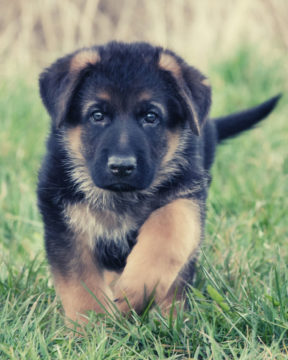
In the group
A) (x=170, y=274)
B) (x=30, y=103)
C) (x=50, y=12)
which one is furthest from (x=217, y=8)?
(x=170, y=274)

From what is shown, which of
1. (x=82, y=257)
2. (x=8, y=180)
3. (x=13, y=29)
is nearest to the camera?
(x=82, y=257)

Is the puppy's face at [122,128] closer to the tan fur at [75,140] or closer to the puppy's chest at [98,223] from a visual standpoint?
the tan fur at [75,140]

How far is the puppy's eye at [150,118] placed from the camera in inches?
108

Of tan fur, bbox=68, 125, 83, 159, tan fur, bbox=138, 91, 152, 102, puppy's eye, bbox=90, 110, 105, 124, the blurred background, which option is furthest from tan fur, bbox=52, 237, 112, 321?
the blurred background

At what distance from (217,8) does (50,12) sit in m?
1.87

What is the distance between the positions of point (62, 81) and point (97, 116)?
8.7 inches

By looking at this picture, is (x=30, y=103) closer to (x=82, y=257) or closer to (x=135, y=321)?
(x=82, y=257)

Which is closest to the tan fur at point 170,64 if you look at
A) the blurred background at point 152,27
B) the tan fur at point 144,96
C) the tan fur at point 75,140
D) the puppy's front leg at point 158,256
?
the tan fur at point 144,96

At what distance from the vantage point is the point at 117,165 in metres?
2.47

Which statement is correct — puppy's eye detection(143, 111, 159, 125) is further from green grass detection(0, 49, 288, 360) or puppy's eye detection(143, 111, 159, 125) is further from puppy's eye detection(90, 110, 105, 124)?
green grass detection(0, 49, 288, 360)

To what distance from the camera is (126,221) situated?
277 cm

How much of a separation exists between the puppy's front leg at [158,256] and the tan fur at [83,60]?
0.76 metres

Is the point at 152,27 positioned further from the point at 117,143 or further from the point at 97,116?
the point at 117,143

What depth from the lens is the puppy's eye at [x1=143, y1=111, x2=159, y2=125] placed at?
9.03 feet
